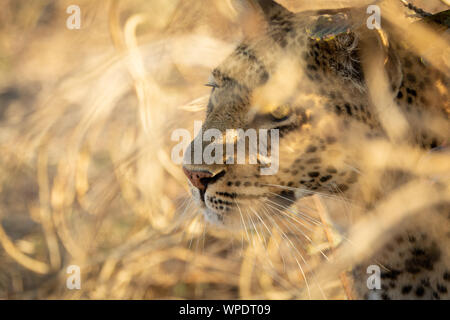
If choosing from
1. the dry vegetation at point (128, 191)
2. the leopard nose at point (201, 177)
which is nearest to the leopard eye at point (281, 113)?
the leopard nose at point (201, 177)

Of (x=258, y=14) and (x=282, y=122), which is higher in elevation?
(x=258, y=14)

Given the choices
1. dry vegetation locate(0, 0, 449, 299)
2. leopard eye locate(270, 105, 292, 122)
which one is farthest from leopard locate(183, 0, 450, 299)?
dry vegetation locate(0, 0, 449, 299)

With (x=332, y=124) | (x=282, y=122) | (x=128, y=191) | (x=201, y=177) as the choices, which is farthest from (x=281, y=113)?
(x=128, y=191)

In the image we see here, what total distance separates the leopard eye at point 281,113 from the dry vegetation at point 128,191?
117 cm

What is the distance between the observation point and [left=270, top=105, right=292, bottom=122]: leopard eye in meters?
1.28

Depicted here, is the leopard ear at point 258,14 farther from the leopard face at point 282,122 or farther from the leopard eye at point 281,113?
the leopard eye at point 281,113

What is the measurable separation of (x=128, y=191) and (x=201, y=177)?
1.47 metres

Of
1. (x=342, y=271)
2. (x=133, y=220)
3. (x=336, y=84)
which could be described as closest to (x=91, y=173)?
(x=133, y=220)

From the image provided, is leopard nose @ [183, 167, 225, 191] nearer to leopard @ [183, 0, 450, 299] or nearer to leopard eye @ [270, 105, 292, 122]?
leopard @ [183, 0, 450, 299]

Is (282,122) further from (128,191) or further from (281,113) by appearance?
(128,191)

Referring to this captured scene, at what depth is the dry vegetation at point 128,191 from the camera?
2.54 meters

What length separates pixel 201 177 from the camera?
135 cm

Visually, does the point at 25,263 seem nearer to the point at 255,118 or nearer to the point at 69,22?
the point at 69,22
